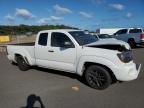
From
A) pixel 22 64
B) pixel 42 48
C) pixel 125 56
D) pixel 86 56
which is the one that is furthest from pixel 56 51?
pixel 22 64

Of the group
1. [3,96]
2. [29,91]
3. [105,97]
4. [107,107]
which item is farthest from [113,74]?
[3,96]

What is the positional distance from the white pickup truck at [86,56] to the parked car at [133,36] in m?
13.9

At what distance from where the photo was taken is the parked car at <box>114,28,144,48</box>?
21141mm

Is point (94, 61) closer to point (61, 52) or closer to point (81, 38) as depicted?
point (81, 38)

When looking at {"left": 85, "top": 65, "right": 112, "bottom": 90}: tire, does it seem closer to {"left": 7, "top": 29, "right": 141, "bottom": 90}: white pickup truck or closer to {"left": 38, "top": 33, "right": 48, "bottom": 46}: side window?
{"left": 7, "top": 29, "right": 141, "bottom": 90}: white pickup truck

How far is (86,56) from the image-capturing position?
721cm

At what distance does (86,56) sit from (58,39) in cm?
157

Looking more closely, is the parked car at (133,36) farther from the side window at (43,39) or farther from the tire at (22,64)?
the side window at (43,39)

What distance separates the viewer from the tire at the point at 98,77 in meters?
6.86

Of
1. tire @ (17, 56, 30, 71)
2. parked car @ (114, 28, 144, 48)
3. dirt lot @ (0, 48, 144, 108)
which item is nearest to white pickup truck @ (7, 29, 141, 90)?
dirt lot @ (0, 48, 144, 108)

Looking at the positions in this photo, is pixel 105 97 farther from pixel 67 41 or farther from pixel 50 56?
pixel 50 56

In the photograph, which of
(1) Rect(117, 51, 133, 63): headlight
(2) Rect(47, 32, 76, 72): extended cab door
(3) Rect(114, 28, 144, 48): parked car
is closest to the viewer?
(1) Rect(117, 51, 133, 63): headlight

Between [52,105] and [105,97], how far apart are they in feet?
4.84

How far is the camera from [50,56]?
8.53m
